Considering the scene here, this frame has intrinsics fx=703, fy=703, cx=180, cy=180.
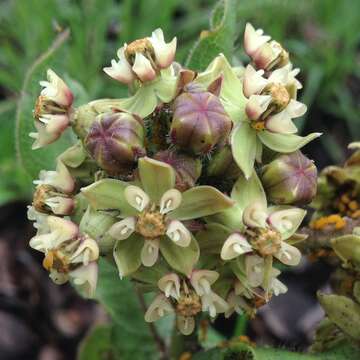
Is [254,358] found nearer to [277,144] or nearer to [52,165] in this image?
[277,144]

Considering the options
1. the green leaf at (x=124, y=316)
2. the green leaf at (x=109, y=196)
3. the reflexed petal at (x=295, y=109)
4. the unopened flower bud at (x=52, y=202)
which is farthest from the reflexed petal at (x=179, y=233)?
the green leaf at (x=124, y=316)

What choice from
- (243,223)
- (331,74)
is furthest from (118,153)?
(331,74)

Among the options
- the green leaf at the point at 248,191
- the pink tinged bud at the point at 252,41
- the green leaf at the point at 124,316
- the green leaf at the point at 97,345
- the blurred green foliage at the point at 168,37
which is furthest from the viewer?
the blurred green foliage at the point at 168,37

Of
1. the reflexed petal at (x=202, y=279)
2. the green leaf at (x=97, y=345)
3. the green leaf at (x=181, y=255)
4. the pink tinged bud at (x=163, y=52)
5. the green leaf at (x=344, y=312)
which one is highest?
the pink tinged bud at (x=163, y=52)

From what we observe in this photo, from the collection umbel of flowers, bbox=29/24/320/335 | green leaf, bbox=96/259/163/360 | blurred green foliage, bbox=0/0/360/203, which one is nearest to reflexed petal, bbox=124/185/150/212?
umbel of flowers, bbox=29/24/320/335

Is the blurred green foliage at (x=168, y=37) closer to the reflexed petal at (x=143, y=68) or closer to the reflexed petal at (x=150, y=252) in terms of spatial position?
the reflexed petal at (x=143, y=68)
